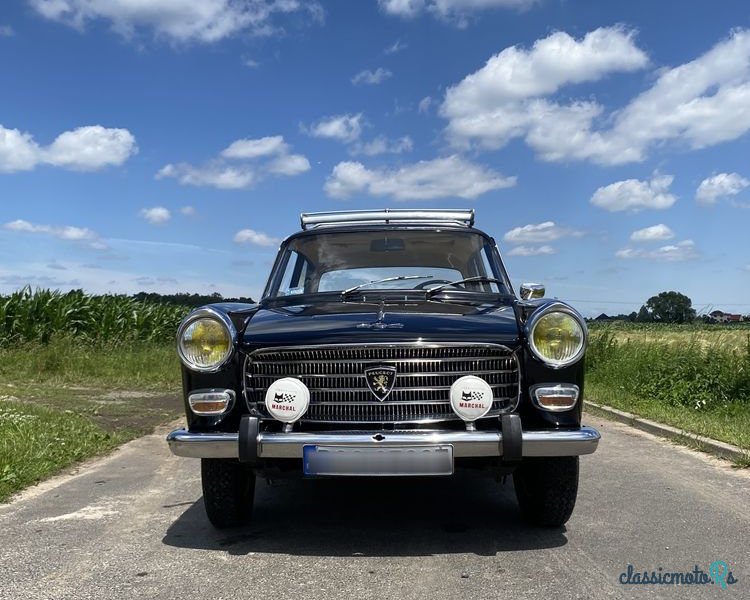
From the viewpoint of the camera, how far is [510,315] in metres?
3.89

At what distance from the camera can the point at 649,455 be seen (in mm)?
6492

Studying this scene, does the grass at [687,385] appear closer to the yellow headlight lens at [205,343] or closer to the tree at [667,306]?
the yellow headlight lens at [205,343]

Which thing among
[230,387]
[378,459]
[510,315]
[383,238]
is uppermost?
[383,238]

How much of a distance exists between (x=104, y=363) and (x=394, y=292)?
38.8ft

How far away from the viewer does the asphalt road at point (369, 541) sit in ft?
10.3

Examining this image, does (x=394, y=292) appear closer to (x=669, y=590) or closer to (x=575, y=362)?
(x=575, y=362)

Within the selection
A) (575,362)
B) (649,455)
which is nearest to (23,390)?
(649,455)

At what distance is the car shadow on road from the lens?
3699mm

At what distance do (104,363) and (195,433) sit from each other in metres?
12.3

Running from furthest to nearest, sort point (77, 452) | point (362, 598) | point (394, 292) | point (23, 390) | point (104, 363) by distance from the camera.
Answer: point (104, 363), point (23, 390), point (77, 452), point (394, 292), point (362, 598)

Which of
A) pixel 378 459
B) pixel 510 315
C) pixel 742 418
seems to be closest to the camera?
pixel 378 459

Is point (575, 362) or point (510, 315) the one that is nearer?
point (575, 362)

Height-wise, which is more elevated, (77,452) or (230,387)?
(230,387)

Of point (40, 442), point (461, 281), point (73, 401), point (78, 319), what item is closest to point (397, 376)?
point (461, 281)
